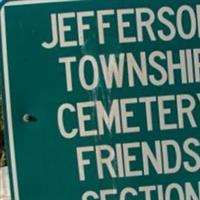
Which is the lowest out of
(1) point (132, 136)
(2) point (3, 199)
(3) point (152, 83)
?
(2) point (3, 199)

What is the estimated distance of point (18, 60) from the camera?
2.06 metres

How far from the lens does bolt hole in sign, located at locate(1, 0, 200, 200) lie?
2.05 m

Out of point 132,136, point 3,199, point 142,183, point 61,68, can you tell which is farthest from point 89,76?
point 3,199

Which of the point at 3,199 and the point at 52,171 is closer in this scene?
the point at 52,171

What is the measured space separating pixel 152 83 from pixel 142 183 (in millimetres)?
286

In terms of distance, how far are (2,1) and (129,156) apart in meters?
0.57

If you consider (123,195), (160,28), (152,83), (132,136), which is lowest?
(123,195)

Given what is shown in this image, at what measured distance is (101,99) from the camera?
2.07 metres

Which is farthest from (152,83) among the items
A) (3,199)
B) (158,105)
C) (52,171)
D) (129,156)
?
(3,199)

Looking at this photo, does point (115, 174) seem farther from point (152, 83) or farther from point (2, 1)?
point (2, 1)

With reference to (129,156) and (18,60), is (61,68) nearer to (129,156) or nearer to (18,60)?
(18,60)

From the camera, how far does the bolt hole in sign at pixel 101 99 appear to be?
6.73 feet

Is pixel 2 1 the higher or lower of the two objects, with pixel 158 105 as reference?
higher

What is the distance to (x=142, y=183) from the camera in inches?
82.4
